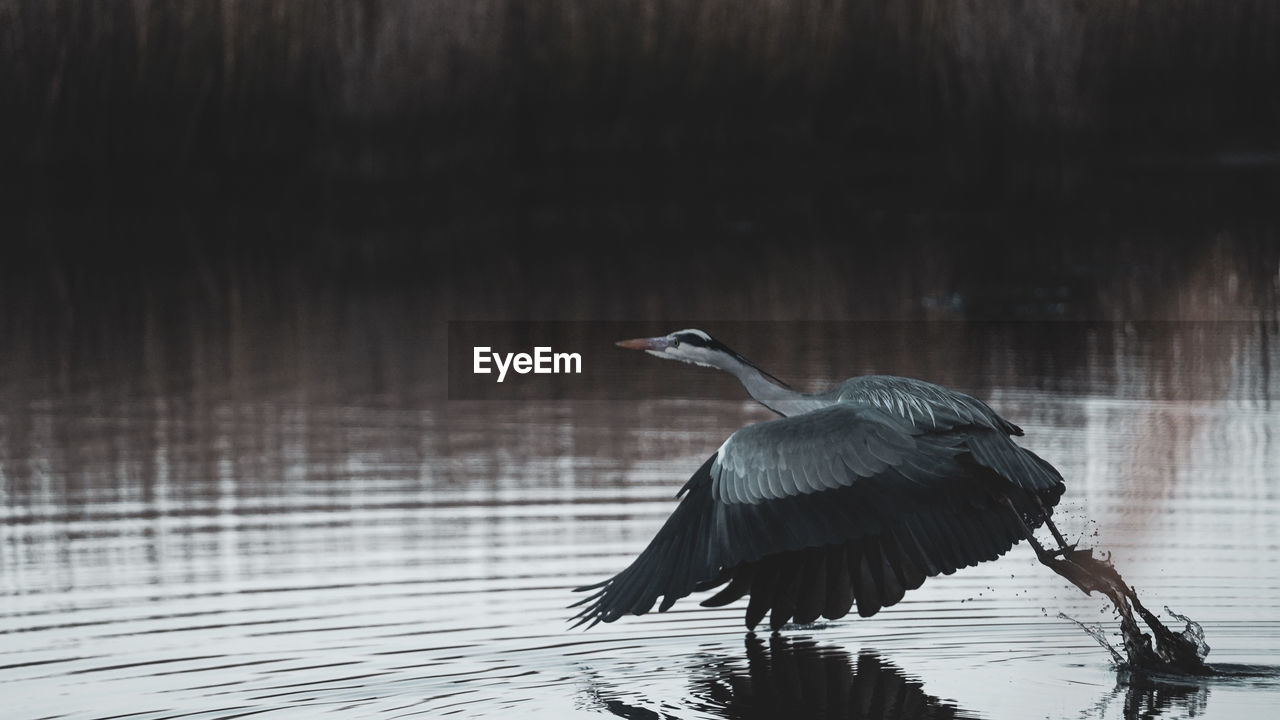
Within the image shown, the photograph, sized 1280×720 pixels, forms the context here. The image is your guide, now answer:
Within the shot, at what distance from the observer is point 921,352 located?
1739cm

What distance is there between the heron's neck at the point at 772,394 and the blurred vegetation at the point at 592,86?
25957 millimetres

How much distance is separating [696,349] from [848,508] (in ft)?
5.09

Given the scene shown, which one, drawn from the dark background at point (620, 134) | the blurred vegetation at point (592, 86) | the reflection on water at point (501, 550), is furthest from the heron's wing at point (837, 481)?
the blurred vegetation at point (592, 86)

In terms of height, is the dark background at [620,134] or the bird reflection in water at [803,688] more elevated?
the dark background at [620,134]

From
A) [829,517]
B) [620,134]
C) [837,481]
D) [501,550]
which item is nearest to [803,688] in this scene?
[829,517]

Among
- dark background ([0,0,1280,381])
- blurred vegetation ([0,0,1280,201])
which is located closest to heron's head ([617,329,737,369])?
dark background ([0,0,1280,381])

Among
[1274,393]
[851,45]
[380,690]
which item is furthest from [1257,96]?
[380,690]

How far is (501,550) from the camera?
10.5 metres

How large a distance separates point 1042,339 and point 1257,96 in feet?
73.8

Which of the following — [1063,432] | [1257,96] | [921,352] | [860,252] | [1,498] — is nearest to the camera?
[1,498]

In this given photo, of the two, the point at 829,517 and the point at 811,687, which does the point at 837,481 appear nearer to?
the point at 829,517

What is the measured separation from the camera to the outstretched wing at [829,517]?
308 inches

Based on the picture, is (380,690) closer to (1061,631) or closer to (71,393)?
(1061,631)

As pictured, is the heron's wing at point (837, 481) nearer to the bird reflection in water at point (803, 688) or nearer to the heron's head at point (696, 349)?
the bird reflection in water at point (803, 688)
